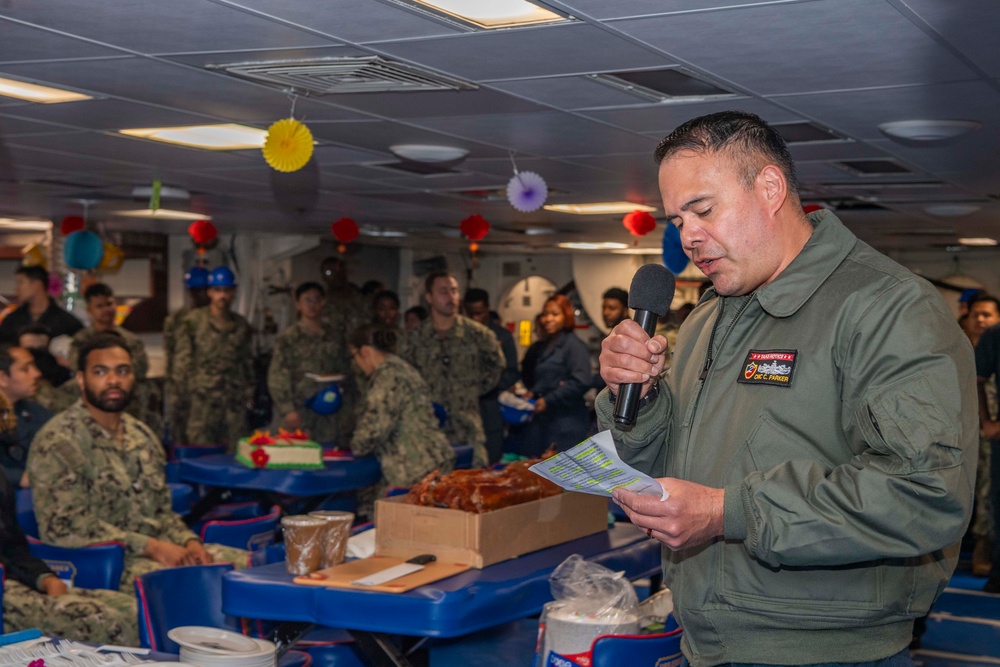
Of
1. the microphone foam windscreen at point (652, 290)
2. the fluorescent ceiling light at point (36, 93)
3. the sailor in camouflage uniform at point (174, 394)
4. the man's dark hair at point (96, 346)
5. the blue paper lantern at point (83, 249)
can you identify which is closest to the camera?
the microphone foam windscreen at point (652, 290)

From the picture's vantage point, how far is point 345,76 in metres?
4.16

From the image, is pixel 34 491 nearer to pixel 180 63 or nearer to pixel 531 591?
pixel 180 63

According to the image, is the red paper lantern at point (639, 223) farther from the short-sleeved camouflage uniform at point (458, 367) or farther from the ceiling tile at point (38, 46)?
the ceiling tile at point (38, 46)

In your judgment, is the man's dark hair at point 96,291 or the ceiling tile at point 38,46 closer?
the ceiling tile at point 38,46

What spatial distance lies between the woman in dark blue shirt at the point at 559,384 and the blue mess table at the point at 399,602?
183 inches

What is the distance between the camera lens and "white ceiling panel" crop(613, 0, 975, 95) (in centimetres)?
324

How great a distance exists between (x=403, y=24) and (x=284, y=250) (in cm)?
1020

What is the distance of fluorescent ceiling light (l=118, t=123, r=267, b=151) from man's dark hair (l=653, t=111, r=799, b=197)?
3.97 metres

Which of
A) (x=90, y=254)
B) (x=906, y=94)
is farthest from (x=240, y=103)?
(x=90, y=254)

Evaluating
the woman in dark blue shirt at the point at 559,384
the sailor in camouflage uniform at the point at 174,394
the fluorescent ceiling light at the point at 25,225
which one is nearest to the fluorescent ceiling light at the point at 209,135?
the woman in dark blue shirt at the point at 559,384

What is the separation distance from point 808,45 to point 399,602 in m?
2.19

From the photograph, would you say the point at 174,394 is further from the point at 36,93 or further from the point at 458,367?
the point at 36,93

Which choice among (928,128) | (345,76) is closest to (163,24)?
(345,76)

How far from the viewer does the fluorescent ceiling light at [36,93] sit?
14.9ft
